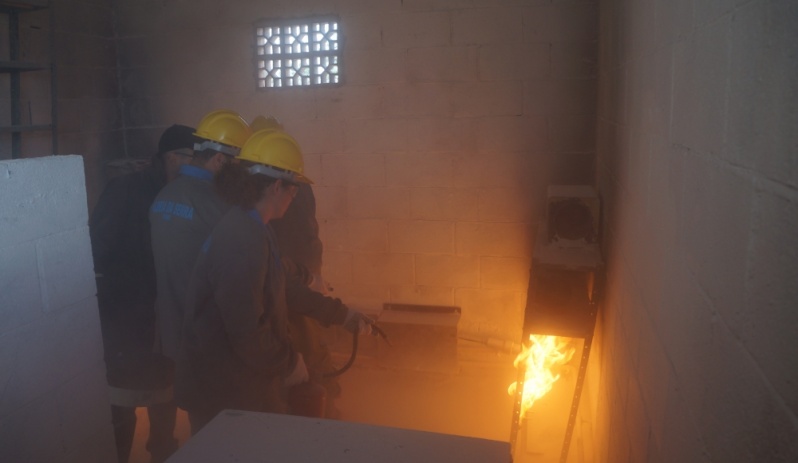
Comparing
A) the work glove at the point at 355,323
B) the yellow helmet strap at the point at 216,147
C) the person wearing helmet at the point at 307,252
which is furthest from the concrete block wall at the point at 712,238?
the yellow helmet strap at the point at 216,147

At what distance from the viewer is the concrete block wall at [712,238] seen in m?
0.92

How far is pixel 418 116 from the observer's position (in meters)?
4.95

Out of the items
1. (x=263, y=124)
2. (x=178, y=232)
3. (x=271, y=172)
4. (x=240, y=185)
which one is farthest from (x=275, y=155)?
(x=263, y=124)

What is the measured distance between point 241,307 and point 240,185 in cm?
53

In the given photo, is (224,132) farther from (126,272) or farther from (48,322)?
(48,322)

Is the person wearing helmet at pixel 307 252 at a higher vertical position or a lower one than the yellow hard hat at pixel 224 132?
lower

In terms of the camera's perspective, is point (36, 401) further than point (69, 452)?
No

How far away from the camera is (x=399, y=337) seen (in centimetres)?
498

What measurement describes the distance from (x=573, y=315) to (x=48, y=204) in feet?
8.09

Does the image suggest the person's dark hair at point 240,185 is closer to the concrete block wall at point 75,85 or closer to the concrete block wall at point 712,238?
the concrete block wall at point 712,238

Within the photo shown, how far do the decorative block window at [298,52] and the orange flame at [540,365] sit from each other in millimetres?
2655

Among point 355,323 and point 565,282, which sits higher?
point 565,282

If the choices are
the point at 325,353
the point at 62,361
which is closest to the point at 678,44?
the point at 62,361

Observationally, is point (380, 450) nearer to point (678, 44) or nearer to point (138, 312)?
point (678, 44)
